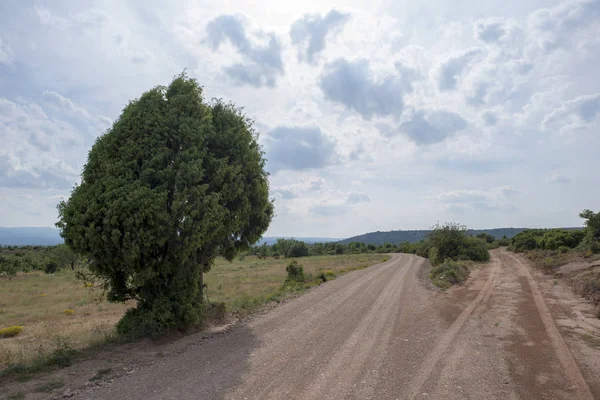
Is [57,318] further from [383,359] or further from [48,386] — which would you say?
[383,359]

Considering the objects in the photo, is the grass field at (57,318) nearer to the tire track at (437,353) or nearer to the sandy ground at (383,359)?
the sandy ground at (383,359)

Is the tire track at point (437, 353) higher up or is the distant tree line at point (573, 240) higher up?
the distant tree line at point (573, 240)

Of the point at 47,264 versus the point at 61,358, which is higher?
the point at 47,264

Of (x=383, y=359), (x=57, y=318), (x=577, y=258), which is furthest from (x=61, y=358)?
(x=577, y=258)

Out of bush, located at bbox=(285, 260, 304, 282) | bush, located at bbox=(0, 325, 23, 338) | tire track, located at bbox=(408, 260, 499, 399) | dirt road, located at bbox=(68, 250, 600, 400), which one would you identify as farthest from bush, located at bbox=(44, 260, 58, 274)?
tire track, located at bbox=(408, 260, 499, 399)

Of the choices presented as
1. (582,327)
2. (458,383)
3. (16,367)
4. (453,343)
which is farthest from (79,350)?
(582,327)

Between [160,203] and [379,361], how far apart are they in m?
6.93

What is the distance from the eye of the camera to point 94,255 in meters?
10.4

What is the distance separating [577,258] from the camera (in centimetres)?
3206

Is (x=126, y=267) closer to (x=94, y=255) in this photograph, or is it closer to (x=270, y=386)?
(x=94, y=255)

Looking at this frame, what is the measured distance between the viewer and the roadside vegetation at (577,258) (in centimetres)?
1931

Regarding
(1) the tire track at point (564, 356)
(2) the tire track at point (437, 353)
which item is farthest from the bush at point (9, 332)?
(1) the tire track at point (564, 356)

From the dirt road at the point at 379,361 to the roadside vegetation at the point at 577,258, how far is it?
593 centimetres

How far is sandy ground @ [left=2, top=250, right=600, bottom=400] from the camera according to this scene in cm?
726
